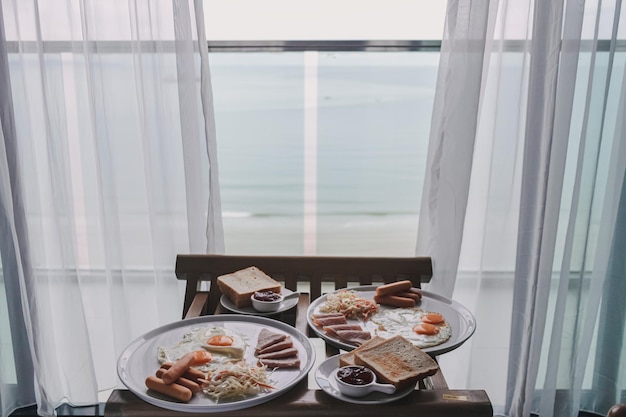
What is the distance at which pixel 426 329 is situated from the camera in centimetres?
126

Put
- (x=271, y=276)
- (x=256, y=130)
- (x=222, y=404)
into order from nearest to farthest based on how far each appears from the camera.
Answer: (x=222, y=404) → (x=271, y=276) → (x=256, y=130)

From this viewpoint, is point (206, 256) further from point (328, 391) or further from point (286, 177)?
point (286, 177)

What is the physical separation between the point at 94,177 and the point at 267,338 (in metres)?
1.01

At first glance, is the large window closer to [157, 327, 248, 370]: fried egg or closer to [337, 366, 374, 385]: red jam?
[157, 327, 248, 370]: fried egg

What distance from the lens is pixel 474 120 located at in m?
1.78

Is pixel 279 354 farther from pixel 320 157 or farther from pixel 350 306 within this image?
pixel 320 157

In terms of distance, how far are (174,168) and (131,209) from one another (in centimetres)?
21

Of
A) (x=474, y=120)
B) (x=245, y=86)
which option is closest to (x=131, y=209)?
(x=474, y=120)

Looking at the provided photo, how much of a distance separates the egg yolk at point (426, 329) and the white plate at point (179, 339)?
0.84 feet

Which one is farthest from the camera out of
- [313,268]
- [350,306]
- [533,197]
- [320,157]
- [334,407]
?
[320,157]

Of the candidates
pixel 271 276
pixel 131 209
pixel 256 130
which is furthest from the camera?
pixel 256 130

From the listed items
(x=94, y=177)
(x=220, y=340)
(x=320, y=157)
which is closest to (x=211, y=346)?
(x=220, y=340)

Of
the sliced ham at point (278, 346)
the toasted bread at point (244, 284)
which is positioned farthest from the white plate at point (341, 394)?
the toasted bread at point (244, 284)

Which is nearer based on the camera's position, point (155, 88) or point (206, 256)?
point (206, 256)
